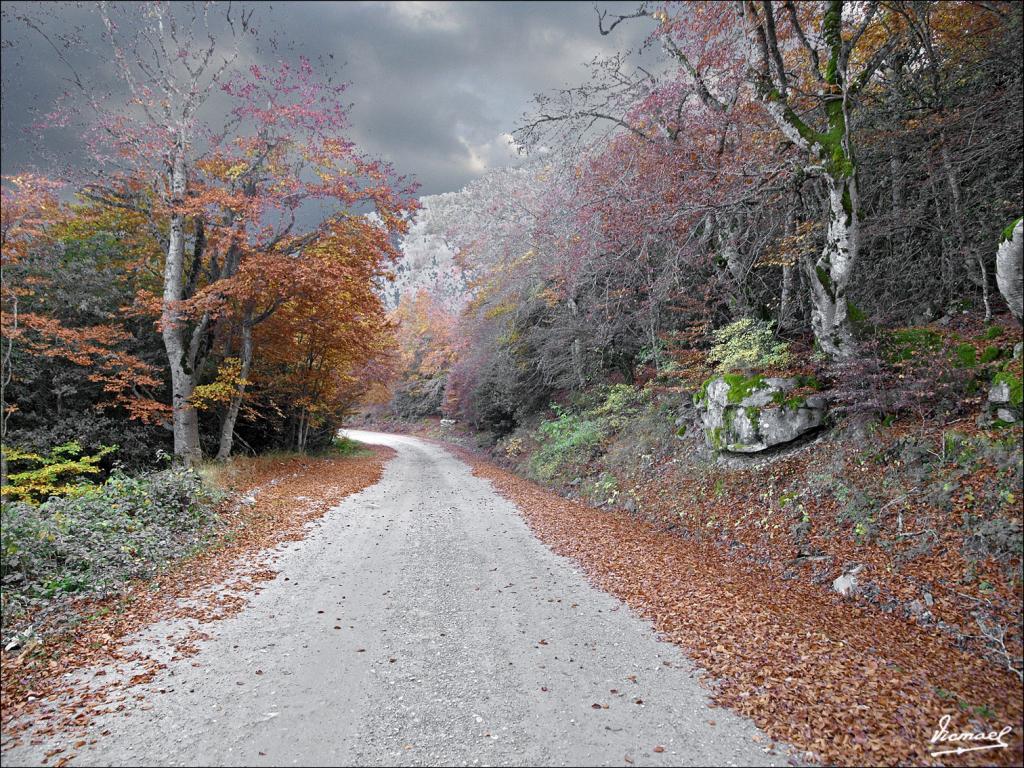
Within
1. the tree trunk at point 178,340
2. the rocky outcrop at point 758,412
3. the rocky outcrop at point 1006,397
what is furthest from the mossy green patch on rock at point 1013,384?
the tree trunk at point 178,340

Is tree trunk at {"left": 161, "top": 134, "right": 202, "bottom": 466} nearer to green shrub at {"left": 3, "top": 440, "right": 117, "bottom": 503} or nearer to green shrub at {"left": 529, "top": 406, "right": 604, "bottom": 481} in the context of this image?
green shrub at {"left": 3, "top": 440, "right": 117, "bottom": 503}

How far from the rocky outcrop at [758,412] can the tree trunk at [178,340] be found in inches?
487

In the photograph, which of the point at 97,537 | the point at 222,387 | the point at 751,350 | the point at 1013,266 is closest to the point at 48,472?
the point at 222,387

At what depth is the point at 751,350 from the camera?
331 inches

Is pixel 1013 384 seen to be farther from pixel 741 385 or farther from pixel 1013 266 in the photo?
pixel 741 385

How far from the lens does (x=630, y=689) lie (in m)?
3.66

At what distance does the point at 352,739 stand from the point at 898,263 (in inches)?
432

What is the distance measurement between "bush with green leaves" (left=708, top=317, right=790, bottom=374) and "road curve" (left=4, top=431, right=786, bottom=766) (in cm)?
505

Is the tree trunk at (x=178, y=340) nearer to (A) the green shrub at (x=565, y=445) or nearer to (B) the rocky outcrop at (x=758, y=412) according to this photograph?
(A) the green shrub at (x=565, y=445)

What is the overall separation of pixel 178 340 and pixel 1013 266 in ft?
50.9

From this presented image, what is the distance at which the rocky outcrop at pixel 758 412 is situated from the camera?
292 inches

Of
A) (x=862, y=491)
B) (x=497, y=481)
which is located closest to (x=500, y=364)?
(x=497, y=481)

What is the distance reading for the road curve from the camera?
296 centimetres

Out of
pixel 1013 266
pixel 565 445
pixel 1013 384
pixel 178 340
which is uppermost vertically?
pixel 178 340
